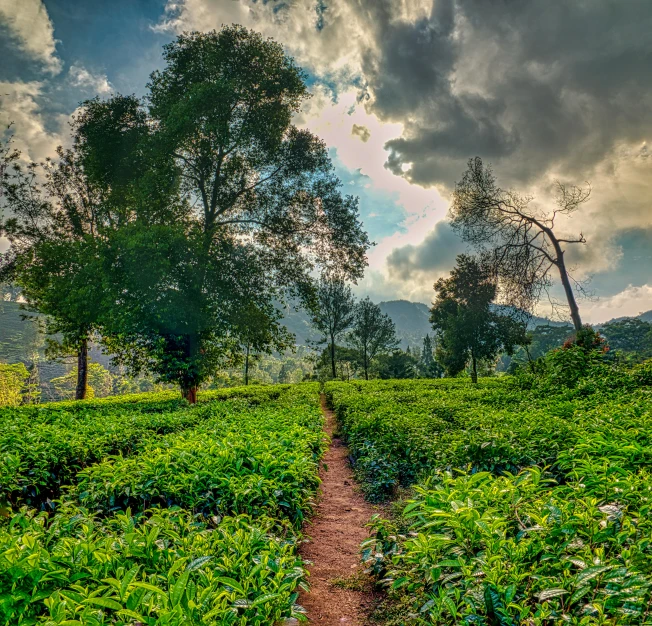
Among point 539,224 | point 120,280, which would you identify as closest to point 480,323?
point 539,224

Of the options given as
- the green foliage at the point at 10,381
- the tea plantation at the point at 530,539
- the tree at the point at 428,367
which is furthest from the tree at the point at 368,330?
the tea plantation at the point at 530,539

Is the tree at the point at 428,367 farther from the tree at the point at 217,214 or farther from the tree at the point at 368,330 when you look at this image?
the tree at the point at 217,214

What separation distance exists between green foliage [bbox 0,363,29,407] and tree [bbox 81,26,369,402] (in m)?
27.7

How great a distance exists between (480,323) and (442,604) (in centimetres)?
3120

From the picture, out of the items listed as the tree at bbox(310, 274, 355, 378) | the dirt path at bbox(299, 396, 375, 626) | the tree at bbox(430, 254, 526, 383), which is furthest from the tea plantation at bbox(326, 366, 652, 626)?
the tree at bbox(310, 274, 355, 378)

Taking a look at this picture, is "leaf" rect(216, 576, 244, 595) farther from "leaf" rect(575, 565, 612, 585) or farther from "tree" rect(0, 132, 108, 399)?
"tree" rect(0, 132, 108, 399)

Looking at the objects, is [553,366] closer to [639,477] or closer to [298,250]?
[639,477]

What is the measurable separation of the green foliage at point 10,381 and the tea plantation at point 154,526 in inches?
1510

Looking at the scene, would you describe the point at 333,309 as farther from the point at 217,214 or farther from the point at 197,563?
the point at 197,563

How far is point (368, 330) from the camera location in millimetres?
41750

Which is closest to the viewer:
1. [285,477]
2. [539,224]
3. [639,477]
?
[639,477]

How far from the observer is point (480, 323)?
100.0 ft

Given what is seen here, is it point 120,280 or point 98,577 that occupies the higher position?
point 120,280

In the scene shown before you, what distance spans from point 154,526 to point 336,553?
7.26ft
